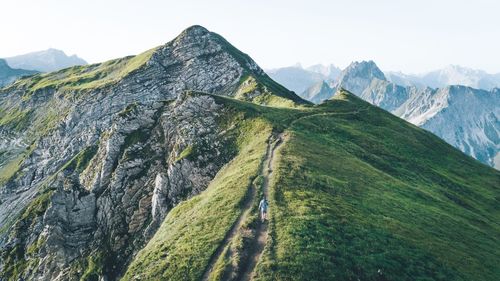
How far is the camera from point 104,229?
282 ft

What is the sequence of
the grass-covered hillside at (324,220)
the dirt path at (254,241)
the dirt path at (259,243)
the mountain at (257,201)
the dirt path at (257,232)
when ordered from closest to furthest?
the dirt path at (259,243)
the dirt path at (254,241)
the grass-covered hillside at (324,220)
the dirt path at (257,232)
the mountain at (257,201)

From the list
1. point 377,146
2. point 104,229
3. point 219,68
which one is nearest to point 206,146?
point 104,229

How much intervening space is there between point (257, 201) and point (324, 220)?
9610 millimetres

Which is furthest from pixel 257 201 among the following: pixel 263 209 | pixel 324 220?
pixel 324 220

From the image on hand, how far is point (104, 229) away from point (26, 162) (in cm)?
12442

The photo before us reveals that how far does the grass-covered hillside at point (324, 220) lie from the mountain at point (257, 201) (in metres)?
0.23

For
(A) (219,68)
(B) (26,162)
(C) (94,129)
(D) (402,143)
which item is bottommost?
(B) (26,162)

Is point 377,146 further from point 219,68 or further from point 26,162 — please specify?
point 26,162

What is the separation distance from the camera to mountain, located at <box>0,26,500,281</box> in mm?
45844

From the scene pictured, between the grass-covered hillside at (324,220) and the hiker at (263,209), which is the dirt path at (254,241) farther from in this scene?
the hiker at (263,209)

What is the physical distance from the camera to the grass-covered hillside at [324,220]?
44000 mm

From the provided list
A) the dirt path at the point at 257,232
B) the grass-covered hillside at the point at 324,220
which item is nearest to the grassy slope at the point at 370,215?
the grass-covered hillside at the point at 324,220

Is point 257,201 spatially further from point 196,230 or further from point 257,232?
point 196,230

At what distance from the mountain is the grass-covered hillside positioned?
9.1 inches
